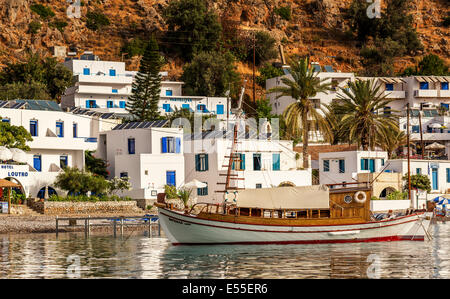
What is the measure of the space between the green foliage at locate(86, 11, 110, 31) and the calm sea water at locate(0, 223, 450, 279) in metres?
92.1

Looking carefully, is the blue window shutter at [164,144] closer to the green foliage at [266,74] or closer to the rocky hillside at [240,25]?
the green foliage at [266,74]

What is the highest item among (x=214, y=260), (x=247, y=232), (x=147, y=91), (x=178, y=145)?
(x=147, y=91)

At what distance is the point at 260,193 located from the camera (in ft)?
141

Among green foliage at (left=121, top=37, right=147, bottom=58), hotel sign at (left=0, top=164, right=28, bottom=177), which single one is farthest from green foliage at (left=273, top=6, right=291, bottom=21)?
hotel sign at (left=0, top=164, right=28, bottom=177)

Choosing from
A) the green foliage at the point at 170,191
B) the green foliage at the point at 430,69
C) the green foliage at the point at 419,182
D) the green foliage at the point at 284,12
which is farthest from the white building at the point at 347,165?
the green foliage at the point at 284,12

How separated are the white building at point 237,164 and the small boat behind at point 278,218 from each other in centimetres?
2168

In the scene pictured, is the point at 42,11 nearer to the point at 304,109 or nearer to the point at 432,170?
the point at 304,109

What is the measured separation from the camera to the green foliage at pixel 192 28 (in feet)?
409

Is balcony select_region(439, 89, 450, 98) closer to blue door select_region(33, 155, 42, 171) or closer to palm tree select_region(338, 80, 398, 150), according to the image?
palm tree select_region(338, 80, 398, 150)

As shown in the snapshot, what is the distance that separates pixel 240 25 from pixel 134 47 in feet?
65.5

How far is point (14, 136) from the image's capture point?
62.6 metres

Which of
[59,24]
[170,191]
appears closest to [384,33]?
[59,24]

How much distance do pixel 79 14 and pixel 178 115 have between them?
58.8 m

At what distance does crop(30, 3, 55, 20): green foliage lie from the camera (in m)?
133
